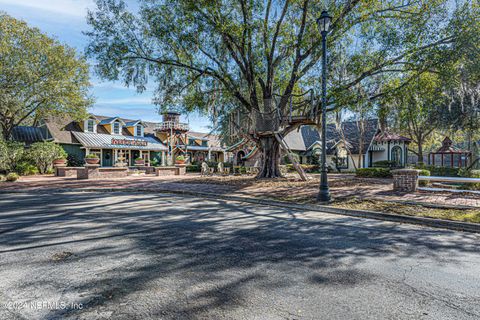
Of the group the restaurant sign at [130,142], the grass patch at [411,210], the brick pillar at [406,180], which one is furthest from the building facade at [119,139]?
the grass patch at [411,210]

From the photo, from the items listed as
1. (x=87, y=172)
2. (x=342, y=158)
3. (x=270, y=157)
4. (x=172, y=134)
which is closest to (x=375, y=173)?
(x=270, y=157)

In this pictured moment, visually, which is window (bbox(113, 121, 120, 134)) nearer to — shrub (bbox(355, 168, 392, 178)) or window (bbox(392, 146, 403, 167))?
shrub (bbox(355, 168, 392, 178))

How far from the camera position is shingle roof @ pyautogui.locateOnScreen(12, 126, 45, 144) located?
28469mm

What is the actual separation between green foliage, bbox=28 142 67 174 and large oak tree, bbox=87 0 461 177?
13.4 meters

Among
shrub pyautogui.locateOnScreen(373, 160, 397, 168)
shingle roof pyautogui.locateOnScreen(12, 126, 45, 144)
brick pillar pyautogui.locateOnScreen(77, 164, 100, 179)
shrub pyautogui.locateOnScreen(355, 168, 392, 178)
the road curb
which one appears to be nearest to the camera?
the road curb

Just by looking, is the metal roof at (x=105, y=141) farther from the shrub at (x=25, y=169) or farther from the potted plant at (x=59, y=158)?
the shrub at (x=25, y=169)

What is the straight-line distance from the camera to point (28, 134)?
29.5m

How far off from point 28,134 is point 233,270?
34.2 metres

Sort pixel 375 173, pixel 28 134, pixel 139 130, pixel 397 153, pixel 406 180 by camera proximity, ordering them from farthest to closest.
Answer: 1. pixel 139 130
2. pixel 397 153
3. pixel 28 134
4. pixel 375 173
5. pixel 406 180

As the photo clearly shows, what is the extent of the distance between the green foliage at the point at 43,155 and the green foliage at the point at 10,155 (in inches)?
29.4

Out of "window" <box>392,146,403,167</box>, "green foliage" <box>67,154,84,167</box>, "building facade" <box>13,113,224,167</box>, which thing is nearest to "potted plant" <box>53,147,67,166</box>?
"green foliage" <box>67,154,84,167</box>

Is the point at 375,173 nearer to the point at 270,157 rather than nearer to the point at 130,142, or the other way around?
the point at 270,157

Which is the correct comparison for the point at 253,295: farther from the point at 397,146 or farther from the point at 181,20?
the point at 397,146

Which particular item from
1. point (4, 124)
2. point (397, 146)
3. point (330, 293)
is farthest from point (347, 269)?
point (397, 146)
